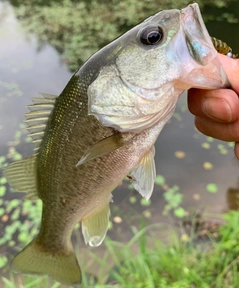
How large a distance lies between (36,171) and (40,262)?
0.47 meters

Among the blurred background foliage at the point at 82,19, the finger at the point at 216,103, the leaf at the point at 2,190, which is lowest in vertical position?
the leaf at the point at 2,190

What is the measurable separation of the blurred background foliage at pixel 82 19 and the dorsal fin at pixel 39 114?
395 centimetres

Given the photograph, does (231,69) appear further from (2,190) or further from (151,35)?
(2,190)

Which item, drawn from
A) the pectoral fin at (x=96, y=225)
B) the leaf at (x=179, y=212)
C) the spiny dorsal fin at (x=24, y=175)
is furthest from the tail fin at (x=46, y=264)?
the leaf at (x=179, y=212)

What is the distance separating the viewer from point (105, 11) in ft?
21.2

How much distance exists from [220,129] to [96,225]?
0.63 meters

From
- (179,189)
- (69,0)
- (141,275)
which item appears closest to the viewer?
(141,275)

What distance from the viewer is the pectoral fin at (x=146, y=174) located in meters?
1.22

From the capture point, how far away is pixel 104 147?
1.06m

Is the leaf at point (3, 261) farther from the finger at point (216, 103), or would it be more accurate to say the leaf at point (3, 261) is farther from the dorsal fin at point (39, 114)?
the finger at point (216, 103)

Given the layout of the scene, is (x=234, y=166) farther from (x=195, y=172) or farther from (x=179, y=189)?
(x=179, y=189)

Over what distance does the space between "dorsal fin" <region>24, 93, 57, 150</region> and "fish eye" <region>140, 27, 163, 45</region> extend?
1.24ft

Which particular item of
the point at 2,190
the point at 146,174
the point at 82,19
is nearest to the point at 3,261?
the point at 2,190

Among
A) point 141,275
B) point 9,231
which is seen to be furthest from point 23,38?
point 141,275
